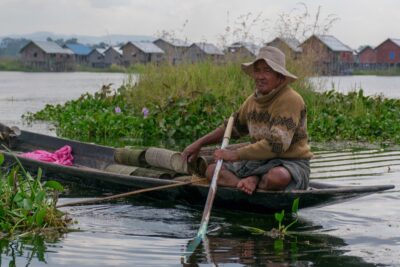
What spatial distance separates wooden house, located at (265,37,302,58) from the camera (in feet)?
40.7

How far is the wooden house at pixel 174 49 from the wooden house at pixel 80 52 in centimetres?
5582

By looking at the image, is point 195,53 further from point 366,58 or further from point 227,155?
point 366,58

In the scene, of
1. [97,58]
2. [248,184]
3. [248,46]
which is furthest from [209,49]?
[97,58]

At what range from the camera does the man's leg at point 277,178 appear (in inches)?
212

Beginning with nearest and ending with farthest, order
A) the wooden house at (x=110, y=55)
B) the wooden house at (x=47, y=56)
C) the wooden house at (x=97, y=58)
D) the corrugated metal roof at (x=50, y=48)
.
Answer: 1. the wooden house at (x=110, y=55)
2. the corrugated metal roof at (x=50, y=48)
3. the wooden house at (x=47, y=56)
4. the wooden house at (x=97, y=58)

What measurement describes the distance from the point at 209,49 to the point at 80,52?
57410 mm

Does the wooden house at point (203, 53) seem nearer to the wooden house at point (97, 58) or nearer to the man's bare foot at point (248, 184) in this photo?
the man's bare foot at point (248, 184)

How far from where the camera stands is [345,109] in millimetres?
12391

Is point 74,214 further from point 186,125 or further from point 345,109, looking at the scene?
point 345,109

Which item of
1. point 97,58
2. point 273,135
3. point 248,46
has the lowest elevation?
point 273,135

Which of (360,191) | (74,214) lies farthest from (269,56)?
(74,214)

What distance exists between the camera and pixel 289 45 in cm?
1261

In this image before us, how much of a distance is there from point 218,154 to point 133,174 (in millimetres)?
1528

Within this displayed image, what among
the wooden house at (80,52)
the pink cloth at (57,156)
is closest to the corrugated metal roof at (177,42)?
the pink cloth at (57,156)
